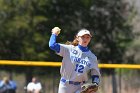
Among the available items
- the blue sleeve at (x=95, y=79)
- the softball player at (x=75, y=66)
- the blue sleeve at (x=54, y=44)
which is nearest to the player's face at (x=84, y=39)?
the softball player at (x=75, y=66)

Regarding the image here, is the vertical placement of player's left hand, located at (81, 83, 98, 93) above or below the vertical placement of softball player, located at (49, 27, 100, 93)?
below

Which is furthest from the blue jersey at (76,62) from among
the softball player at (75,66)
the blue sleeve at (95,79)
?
the blue sleeve at (95,79)

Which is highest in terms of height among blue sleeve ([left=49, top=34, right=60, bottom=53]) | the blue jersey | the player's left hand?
blue sleeve ([left=49, top=34, right=60, bottom=53])

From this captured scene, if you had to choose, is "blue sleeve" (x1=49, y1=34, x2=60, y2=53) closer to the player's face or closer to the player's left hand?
the player's face

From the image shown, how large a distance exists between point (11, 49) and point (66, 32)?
4.61 m

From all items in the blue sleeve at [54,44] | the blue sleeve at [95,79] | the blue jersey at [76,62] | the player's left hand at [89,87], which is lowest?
the player's left hand at [89,87]

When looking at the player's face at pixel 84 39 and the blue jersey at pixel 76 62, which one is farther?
the blue jersey at pixel 76 62

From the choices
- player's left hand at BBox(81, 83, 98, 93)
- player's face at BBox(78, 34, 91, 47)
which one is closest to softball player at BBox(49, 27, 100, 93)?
player's face at BBox(78, 34, 91, 47)

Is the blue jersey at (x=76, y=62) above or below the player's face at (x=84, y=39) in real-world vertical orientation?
below

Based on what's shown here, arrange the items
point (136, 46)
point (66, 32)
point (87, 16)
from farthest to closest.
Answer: point (136, 46) → point (87, 16) → point (66, 32)

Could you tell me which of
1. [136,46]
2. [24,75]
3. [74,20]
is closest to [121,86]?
[24,75]

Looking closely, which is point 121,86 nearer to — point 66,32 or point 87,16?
point 66,32

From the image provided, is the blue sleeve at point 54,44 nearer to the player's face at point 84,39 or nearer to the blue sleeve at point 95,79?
the player's face at point 84,39

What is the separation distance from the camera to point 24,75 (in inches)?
672
